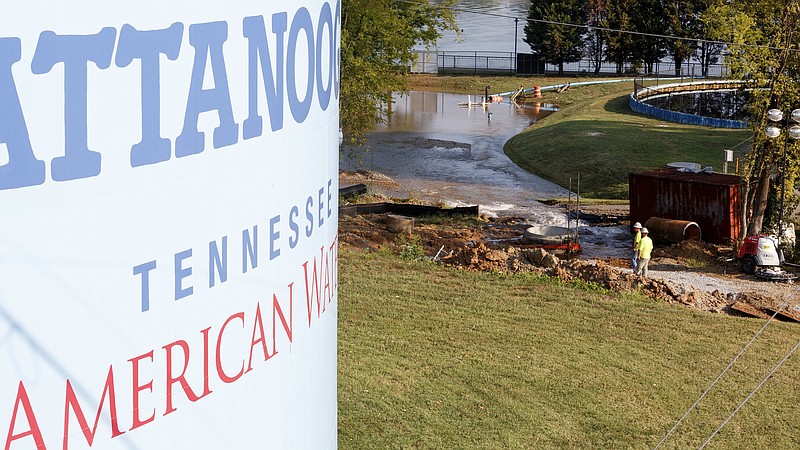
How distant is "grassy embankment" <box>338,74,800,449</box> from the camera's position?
14633 mm

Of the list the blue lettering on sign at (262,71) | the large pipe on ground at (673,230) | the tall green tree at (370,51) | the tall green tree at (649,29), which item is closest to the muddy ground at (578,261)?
the large pipe on ground at (673,230)

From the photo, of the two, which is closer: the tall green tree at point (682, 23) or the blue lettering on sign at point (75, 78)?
the blue lettering on sign at point (75, 78)

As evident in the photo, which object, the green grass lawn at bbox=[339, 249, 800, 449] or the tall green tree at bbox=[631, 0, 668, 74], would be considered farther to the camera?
the tall green tree at bbox=[631, 0, 668, 74]

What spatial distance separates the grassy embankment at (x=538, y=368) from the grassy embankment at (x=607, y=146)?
65.4 ft

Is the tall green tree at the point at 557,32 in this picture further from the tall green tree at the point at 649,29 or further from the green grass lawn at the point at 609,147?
the green grass lawn at the point at 609,147

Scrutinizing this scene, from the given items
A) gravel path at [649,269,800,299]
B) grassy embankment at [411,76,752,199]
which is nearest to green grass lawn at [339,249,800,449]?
gravel path at [649,269,800,299]

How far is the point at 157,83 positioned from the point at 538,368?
42.6ft

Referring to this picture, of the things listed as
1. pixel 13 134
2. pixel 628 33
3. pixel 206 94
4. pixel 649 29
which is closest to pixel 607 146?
pixel 628 33

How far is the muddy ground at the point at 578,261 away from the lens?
73.9 feet

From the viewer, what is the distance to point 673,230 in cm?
3023

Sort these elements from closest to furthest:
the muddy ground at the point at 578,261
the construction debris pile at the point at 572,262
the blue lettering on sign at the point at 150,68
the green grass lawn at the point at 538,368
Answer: the blue lettering on sign at the point at 150,68 < the green grass lawn at the point at 538,368 < the construction debris pile at the point at 572,262 < the muddy ground at the point at 578,261

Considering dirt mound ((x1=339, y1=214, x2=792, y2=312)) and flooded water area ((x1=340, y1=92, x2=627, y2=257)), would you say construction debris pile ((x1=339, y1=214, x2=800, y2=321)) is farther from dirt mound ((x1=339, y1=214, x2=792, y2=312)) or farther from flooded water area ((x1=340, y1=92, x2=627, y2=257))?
flooded water area ((x1=340, y1=92, x2=627, y2=257))

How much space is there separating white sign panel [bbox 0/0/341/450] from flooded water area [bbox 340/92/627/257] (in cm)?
2369

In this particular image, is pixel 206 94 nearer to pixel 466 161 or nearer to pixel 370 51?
pixel 370 51
